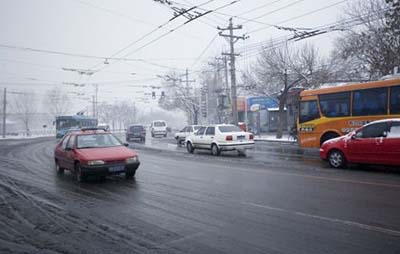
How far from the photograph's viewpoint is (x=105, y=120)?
11281cm

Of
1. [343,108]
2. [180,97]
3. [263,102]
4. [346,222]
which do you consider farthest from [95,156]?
[180,97]

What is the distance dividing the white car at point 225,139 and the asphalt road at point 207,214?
24.6 feet

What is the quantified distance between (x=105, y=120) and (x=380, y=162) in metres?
107

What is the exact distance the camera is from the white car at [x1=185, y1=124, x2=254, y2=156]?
19.0m

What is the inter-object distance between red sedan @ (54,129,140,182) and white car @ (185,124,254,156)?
8.02m

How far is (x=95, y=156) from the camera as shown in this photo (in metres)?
10.6

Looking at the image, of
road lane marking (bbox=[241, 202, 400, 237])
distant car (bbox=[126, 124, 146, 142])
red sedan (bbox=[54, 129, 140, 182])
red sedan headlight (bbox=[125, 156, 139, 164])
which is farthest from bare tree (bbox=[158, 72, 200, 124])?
road lane marking (bbox=[241, 202, 400, 237])

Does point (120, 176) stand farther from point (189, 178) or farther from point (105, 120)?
point (105, 120)

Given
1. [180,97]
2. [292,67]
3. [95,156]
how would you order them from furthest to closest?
[180,97] < [292,67] < [95,156]

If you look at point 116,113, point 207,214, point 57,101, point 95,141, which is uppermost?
point 57,101

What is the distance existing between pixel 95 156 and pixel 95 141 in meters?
1.28

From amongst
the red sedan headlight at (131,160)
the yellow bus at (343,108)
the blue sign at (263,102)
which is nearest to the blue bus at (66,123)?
the blue sign at (263,102)

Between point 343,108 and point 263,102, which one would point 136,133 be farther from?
point 343,108

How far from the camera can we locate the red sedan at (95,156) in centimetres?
1045
